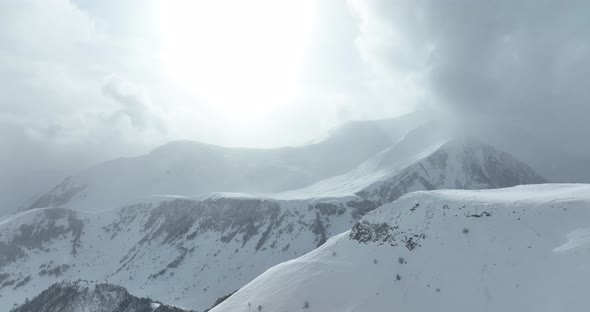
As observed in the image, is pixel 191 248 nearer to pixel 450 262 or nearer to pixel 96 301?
pixel 96 301

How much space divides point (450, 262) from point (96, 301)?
247 feet

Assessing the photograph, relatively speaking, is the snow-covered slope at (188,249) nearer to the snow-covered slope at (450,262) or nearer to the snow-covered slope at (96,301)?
the snow-covered slope at (96,301)

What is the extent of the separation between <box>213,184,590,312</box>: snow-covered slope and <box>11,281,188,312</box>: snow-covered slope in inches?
1659

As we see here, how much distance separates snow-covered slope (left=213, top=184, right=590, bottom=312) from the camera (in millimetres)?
33125

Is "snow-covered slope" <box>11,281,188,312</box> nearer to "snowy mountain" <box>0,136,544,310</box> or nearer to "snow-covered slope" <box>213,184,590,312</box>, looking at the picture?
"snowy mountain" <box>0,136,544,310</box>

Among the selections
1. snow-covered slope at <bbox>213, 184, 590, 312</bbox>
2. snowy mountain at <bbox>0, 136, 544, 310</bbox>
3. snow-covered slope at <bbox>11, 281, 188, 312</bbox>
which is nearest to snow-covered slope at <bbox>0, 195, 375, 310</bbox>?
snowy mountain at <bbox>0, 136, 544, 310</bbox>

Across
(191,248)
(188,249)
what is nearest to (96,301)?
(188,249)

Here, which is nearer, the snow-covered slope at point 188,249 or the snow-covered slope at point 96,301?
the snow-covered slope at point 96,301

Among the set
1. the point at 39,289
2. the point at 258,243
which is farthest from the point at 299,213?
the point at 39,289

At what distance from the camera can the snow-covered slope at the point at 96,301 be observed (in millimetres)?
84188

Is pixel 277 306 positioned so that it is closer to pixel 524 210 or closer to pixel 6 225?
pixel 524 210

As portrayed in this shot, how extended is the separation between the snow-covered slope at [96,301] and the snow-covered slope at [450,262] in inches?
1659

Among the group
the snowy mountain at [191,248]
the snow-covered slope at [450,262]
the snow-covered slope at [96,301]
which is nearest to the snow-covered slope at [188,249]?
the snowy mountain at [191,248]

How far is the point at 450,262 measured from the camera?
3959cm
